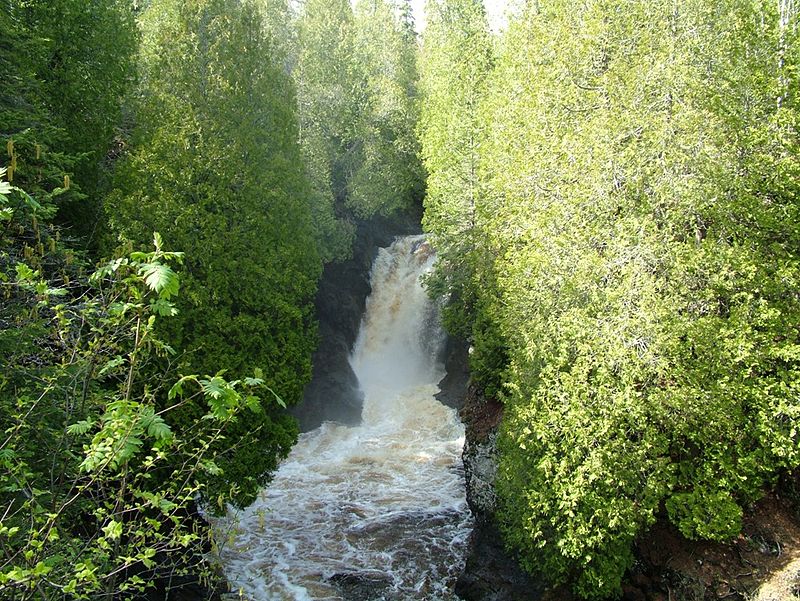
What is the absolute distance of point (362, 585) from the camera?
1333 centimetres

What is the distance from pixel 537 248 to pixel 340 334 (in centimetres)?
1516

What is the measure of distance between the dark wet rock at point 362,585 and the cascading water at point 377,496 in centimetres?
3

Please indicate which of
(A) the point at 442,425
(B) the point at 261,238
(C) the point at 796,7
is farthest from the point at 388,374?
(C) the point at 796,7

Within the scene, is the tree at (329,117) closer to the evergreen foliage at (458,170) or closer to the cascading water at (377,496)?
the evergreen foliage at (458,170)

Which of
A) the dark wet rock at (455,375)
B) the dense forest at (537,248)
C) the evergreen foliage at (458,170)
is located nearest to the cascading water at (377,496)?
the dark wet rock at (455,375)

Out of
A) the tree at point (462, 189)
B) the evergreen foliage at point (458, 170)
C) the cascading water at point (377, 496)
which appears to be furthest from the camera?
the evergreen foliage at point (458, 170)

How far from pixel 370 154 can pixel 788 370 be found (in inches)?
987

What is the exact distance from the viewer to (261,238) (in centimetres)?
1418

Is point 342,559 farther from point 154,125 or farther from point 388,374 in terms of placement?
point 388,374

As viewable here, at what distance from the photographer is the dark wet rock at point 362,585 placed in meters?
13.0

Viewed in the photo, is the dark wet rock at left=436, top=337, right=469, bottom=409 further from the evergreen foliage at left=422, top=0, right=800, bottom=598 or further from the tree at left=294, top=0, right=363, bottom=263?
the evergreen foliage at left=422, top=0, right=800, bottom=598

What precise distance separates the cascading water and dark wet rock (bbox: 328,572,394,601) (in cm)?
3

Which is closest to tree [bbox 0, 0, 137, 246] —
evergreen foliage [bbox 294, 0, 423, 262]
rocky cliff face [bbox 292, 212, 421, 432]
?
evergreen foliage [bbox 294, 0, 423, 262]

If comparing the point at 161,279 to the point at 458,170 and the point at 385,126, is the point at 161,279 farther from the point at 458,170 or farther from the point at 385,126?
the point at 385,126
